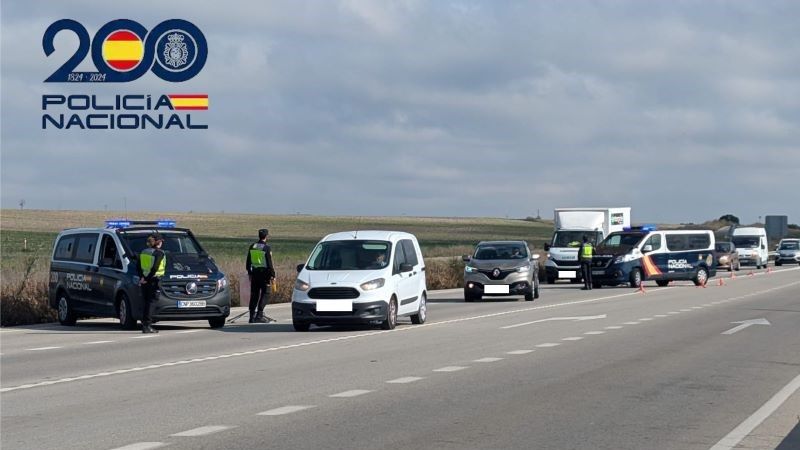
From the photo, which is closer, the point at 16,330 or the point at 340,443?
the point at 340,443

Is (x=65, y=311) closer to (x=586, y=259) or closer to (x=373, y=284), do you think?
(x=373, y=284)

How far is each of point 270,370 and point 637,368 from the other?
451cm

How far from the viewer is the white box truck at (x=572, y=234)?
→ 157 feet

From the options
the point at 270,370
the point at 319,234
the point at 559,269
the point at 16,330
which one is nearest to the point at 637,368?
the point at 270,370

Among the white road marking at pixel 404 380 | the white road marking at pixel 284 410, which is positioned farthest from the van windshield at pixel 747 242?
the white road marking at pixel 284 410

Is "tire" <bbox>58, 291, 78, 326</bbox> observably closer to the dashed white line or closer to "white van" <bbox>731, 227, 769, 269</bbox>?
the dashed white line

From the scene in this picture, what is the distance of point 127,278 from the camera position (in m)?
24.5

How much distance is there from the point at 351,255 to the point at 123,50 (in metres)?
14.3

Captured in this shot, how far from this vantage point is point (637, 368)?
16422mm

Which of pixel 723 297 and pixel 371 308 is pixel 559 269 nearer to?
pixel 723 297

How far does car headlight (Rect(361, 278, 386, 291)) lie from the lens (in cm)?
2336

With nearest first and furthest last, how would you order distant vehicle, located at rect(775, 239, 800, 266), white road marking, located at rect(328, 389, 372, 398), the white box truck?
white road marking, located at rect(328, 389, 372, 398) → the white box truck → distant vehicle, located at rect(775, 239, 800, 266)

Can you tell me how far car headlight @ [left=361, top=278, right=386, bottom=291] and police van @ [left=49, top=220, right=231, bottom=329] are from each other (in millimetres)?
3034

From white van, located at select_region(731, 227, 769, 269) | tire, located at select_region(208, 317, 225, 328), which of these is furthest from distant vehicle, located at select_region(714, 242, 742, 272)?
tire, located at select_region(208, 317, 225, 328)
